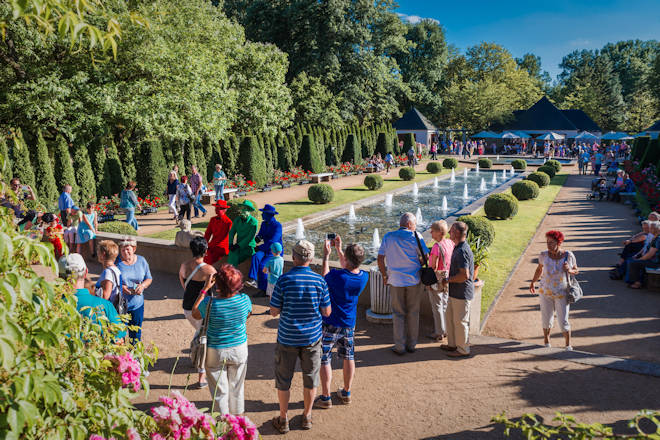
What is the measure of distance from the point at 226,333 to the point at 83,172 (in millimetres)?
17050

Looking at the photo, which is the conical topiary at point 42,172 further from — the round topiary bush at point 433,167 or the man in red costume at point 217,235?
the round topiary bush at point 433,167

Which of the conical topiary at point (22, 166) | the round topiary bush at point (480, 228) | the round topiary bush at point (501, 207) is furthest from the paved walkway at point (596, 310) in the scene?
the conical topiary at point (22, 166)

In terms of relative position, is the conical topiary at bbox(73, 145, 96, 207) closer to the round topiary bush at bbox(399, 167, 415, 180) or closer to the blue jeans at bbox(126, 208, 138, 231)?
the blue jeans at bbox(126, 208, 138, 231)

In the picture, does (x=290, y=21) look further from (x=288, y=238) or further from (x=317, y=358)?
(x=317, y=358)

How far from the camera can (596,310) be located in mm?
8609

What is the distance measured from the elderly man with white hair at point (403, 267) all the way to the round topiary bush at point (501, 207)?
37.7ft

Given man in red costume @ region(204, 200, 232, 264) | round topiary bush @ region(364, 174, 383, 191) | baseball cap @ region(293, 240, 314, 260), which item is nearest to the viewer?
baseball cap @ region(293, 240, 314, 260)

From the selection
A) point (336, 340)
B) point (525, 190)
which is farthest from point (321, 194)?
point (336, 340)

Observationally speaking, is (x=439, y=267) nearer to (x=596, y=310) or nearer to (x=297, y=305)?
(x=297, y=305)

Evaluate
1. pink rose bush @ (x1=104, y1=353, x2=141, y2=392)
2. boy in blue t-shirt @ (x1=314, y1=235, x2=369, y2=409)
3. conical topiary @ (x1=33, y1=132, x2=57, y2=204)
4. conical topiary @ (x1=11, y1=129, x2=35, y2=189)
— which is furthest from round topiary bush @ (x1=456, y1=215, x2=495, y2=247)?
conical topiary @ (x1=33, y1=132, x2=57, y2=204)

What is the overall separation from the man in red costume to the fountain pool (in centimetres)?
358

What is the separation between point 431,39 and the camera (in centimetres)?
6531

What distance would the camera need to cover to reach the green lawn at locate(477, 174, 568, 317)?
983cm

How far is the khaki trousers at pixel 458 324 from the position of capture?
6.19 meters
